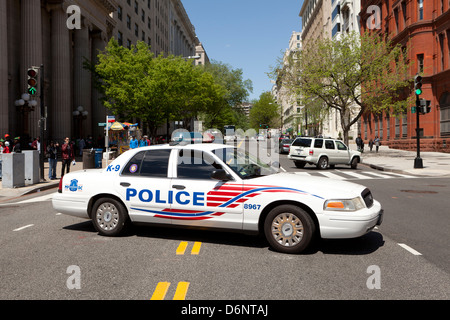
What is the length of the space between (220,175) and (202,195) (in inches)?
19.6

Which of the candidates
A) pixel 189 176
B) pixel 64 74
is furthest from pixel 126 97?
A: pixel 189 176

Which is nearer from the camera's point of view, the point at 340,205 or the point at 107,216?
the point at 340,205

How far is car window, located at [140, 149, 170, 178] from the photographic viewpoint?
21.8ft

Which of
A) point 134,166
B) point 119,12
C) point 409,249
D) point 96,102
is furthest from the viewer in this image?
point 119,12

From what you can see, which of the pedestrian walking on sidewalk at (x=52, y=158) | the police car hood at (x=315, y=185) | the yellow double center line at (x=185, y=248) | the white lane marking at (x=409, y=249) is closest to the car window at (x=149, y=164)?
the yellow double center line at (x=185, y=248)

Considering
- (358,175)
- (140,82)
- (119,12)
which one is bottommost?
(358,175)

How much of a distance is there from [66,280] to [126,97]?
30.2 metres

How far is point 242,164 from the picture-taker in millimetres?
6555

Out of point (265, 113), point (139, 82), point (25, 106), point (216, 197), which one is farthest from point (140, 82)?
point (265, 113)

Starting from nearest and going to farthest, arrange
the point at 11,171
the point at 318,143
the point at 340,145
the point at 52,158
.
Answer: the point at 11,171, the point at 52,158, the point at 318,143, the point at 340,145

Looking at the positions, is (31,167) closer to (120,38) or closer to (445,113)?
(445,113)

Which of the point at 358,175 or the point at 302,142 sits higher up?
the point at 302,142

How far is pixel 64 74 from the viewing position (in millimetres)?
32438

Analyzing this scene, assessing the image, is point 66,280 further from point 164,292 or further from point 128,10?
point 128,10
